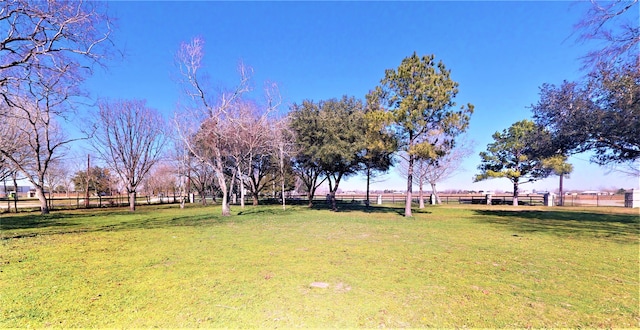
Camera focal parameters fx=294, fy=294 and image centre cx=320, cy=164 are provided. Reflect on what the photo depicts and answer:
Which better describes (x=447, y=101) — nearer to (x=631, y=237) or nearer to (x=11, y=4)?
(x=631, y=237)

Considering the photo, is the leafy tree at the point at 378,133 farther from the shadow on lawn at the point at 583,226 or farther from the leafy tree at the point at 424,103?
the shadow on lawn at the point at 583,226

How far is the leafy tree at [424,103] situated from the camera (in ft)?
52.6

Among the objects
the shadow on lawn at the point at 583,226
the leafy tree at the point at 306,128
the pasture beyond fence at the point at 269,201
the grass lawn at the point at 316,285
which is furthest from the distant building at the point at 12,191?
the shadow on lawn at the point at 583,226

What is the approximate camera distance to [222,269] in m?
5.19

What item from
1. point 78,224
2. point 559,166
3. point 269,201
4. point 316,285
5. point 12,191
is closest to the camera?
point 316,285

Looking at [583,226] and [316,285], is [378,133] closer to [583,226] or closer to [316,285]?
[583,226]

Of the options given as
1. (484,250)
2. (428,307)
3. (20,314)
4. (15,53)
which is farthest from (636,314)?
(15,53)

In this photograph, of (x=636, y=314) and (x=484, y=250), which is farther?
(x=484, y=250)

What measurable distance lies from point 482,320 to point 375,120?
14.4 m

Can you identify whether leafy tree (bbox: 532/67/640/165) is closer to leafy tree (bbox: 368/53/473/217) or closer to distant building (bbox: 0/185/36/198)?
leafy tree (bbox: 368/53/473/217)

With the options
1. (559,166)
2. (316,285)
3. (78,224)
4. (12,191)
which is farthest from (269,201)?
(12,191)

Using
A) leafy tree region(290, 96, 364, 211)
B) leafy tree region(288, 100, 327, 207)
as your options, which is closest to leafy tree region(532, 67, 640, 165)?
leafy tree region(290, 96, 364, 211)

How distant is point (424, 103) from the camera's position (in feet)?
52.4

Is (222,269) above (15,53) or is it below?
below
